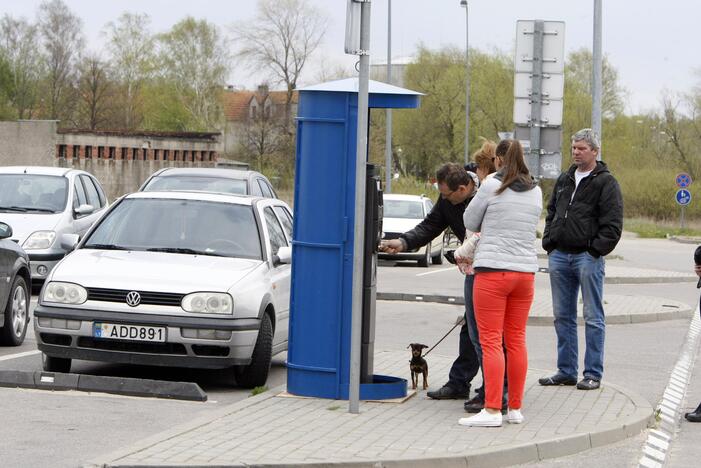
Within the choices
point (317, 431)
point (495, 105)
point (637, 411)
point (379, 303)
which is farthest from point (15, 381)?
point (495, 105)

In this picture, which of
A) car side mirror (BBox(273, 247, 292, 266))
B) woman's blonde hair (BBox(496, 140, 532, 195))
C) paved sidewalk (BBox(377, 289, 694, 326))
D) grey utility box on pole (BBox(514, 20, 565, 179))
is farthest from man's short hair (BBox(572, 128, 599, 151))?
grey utility box on pole (BBox(514, 20, 565, 179))

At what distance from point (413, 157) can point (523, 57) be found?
2821 inches

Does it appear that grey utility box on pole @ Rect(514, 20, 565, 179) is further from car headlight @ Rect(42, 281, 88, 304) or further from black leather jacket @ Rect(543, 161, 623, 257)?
car headlight @ Rect(42, 281, 88, 304)

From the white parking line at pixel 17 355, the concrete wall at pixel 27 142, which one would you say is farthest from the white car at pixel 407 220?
the concrete wall at pixel 27 142

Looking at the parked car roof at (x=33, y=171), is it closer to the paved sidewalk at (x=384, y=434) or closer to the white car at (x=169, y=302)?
the white car at (x=169, y=302)

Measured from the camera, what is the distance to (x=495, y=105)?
274 ft

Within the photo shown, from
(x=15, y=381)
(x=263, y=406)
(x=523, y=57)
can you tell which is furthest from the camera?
(x=523, y=57)

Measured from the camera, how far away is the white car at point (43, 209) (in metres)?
18.5

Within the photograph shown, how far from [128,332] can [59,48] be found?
96796 mm

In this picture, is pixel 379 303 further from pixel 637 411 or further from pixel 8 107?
pixel 8 107

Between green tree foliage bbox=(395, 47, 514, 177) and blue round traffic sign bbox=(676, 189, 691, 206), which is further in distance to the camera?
green tree foliage bbox=(395, 47, 514, 177)

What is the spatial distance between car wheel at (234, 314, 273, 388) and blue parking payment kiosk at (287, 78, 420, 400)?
88 cm

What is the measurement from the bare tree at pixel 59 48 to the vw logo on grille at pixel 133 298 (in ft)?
308

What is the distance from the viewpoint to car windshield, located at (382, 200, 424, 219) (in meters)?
30.3
